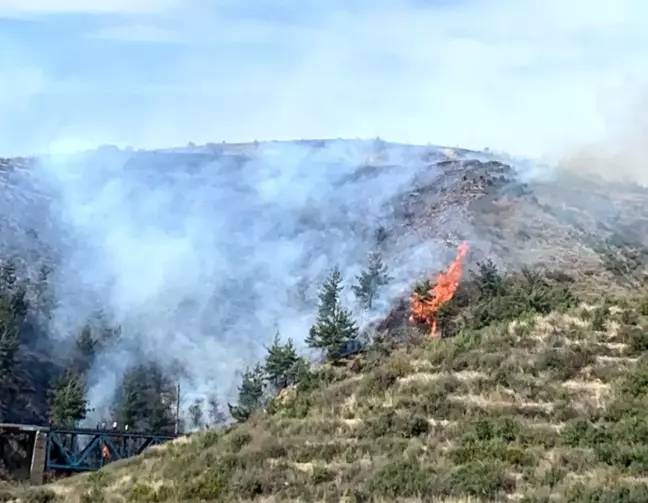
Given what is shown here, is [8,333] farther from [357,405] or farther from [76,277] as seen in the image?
[357,405]

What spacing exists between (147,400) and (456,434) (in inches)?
1944

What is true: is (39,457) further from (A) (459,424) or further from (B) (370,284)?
(B) (370,284)

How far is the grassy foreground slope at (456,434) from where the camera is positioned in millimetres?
21609

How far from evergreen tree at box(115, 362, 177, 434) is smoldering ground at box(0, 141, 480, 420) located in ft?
5.45

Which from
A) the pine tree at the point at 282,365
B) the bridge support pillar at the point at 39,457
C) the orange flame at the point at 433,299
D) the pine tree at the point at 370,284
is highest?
the pine tree at the point at 370,284

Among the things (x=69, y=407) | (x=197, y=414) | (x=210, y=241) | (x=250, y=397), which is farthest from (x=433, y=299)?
(x=210, y=241)

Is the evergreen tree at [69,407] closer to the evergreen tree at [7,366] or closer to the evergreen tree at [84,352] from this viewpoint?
the evergreen tree at [7,366]

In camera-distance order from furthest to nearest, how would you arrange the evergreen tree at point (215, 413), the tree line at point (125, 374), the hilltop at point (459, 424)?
the evergreen tree at point (215, 413) → the tree line at point (125, 374) → the hilltop at point (459, 424)

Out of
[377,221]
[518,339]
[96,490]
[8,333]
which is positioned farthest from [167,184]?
[96,490]

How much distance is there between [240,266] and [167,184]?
30670 mm

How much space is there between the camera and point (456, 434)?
27266mm

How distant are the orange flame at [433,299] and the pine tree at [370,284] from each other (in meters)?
5.86

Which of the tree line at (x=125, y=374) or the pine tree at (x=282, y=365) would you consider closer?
the pine tree at (x=282, y=365)

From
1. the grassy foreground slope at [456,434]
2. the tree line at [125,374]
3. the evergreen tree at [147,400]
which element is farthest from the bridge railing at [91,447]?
the grassy foreground slope at [456,434]
